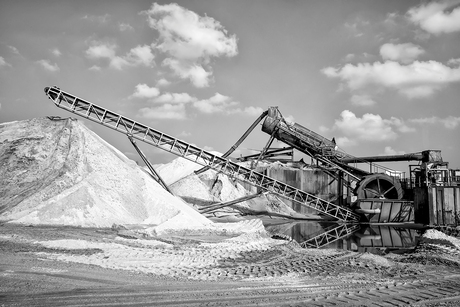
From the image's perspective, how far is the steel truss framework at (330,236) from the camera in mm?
12366

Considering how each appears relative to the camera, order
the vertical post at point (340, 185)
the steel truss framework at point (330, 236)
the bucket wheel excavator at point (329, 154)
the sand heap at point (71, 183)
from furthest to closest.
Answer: the vertical post at point (340, 185)
the bucket wheel excavator at point (329, 154)
the steel truss framework at point (330, 236)
the sand heap at point (71, 183)

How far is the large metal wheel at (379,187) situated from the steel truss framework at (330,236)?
237 centimetres

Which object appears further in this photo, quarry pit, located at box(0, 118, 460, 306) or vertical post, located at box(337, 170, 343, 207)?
vertical post, located at box(337, 170, 343, 207)

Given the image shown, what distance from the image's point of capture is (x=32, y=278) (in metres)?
5.45

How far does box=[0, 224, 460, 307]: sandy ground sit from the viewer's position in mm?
4938

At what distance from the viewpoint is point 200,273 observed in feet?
21.0

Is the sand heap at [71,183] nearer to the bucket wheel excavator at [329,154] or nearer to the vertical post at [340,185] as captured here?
the bucket wheel excavator at [329,154]

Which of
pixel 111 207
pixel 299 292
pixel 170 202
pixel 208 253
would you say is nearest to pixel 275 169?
pixel 170 202

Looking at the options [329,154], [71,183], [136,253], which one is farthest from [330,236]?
[71,183]

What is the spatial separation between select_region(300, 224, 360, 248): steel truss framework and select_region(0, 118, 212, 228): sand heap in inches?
159

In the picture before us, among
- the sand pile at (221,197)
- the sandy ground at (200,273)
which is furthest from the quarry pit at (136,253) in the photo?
the sand pile at (221,197)

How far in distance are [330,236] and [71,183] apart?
10.3 meters

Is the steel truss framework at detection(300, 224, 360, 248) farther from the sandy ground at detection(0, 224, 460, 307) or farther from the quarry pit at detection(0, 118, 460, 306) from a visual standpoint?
the sandy ground at detection(0, 224, 460, 307)

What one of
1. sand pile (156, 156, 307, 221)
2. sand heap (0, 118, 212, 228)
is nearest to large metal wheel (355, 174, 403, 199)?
sand pile (156, 156, 307, 221)
